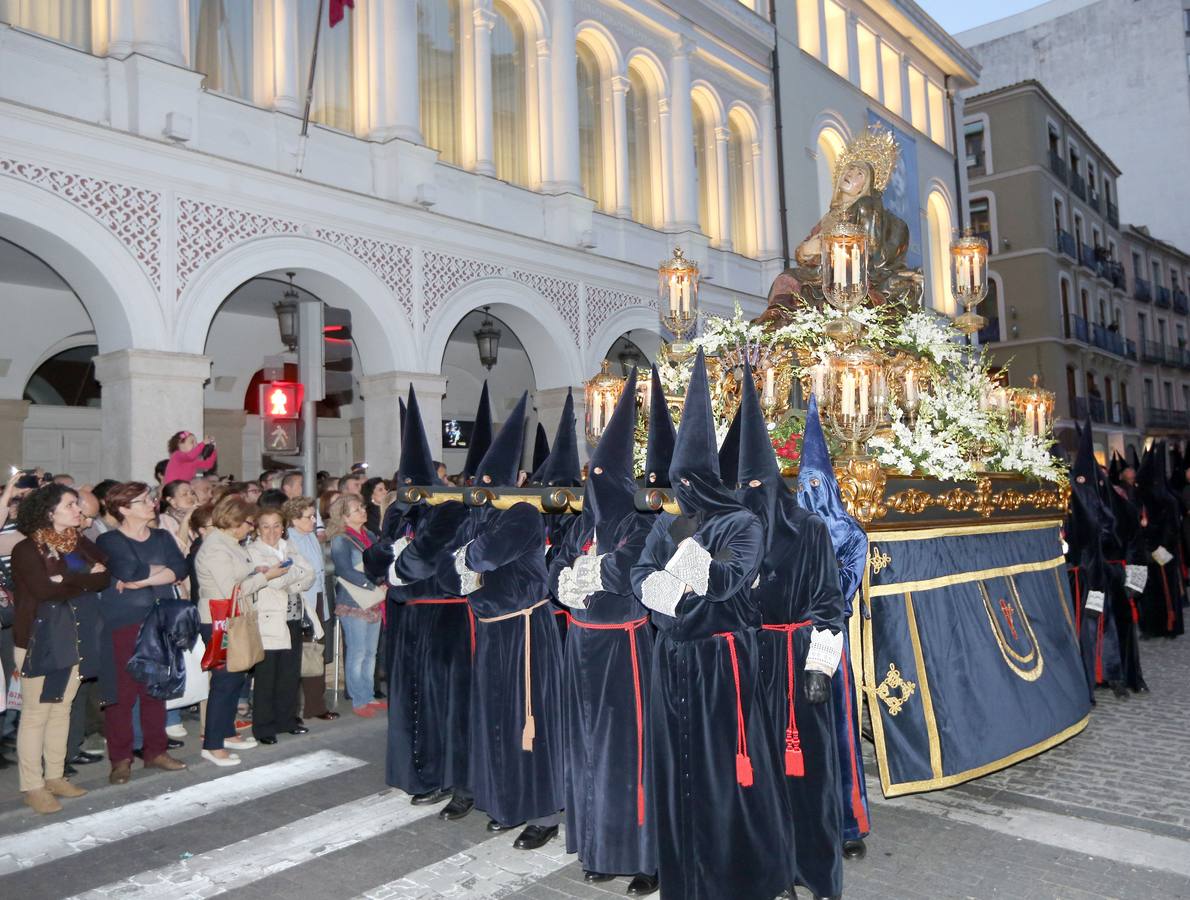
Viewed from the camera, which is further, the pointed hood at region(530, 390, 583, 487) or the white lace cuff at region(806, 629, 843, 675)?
the pointed hood at region(530, 390, 583, 487)

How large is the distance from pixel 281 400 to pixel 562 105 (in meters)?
7.74

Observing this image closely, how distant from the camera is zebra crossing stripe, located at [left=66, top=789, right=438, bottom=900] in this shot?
430cm

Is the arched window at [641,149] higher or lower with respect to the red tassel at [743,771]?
higher

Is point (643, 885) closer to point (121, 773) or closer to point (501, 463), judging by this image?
point (501, 463)

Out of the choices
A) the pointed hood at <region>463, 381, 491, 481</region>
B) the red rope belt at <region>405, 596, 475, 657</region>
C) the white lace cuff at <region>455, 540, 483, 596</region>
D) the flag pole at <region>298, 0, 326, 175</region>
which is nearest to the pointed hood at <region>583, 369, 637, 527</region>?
the white lace cuff at <region>455, 540, 483, 596</region>

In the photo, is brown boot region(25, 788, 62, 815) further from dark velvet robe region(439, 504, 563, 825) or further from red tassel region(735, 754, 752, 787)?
red tassel region(735, 754, 752, 787)

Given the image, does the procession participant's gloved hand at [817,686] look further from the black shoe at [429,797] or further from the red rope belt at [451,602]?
the black shoe at [429,797]

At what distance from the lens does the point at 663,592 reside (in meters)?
3.70

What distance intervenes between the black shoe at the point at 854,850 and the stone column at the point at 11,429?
12.6 metres

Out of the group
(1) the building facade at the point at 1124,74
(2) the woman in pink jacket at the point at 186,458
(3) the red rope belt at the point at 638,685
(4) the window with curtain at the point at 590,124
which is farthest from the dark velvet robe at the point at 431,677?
(1) the building facade at the point at 1124,74

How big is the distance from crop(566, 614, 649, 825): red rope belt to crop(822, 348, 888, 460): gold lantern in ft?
5.86

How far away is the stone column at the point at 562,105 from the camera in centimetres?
1409

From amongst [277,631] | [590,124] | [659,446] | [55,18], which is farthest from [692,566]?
[590,124]

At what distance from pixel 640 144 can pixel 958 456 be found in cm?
1199
